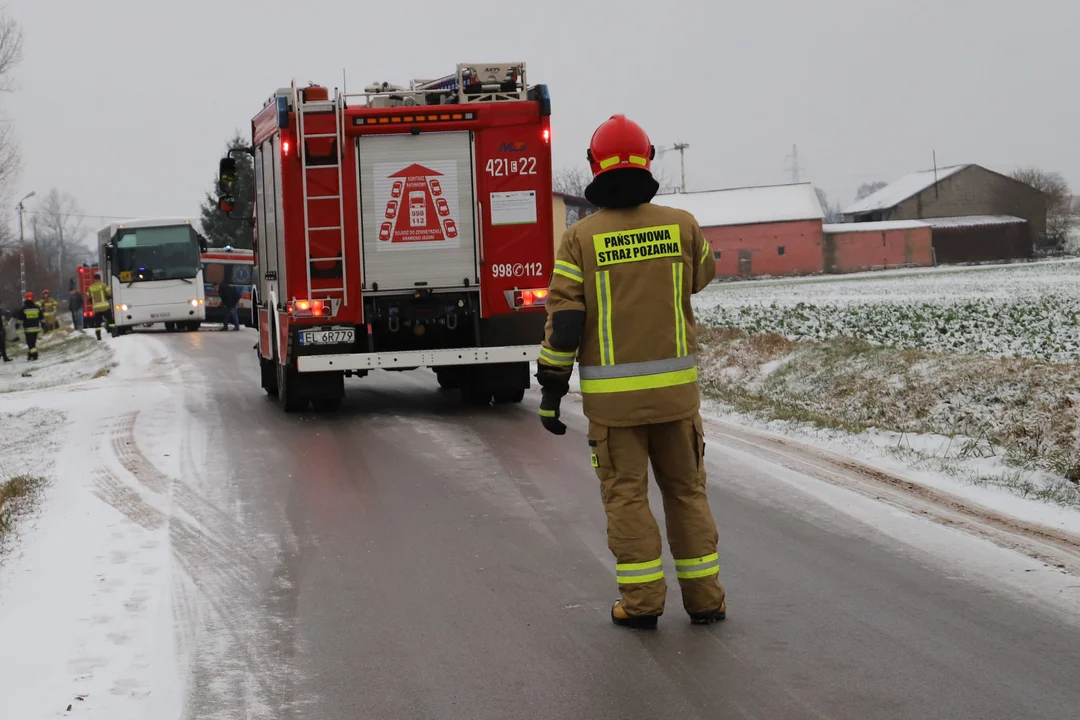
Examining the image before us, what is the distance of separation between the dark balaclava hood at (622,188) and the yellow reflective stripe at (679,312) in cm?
32

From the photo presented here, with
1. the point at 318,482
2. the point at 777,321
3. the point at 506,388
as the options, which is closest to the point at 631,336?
the point at 318,482

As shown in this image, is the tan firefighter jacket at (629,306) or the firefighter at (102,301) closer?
the tan firefighter jacket at (629,306)

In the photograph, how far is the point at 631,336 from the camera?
536 centimetres

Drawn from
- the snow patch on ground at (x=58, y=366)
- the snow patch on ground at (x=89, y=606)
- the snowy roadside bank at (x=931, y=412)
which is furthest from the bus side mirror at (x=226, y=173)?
the snow patch on ground at (x=58, y=366)

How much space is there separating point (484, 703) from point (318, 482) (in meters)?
5.04

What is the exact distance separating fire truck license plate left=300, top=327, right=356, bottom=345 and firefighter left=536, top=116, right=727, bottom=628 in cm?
741

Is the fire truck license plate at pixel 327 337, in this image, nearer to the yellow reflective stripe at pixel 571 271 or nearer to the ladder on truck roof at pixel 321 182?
the ladder on truck roof at pixel 321 182

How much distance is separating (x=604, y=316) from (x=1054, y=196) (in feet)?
314

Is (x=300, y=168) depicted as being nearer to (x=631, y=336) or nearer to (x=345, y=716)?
(x=631, y=336)

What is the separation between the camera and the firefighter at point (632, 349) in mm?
5336

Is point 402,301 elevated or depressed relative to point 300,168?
depressed

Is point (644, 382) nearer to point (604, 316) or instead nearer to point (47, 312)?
point (604, 316)

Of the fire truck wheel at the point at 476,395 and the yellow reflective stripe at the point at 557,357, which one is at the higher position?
the yellow reflective stripe at the point at 557,357

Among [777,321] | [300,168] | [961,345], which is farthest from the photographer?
[777,321]
